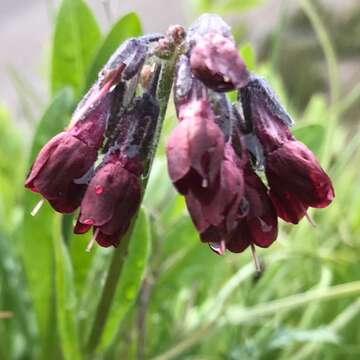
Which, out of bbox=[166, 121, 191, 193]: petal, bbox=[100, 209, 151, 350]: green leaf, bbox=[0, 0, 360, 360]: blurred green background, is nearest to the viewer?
bbox=[166, 121, 191, 193]: petal

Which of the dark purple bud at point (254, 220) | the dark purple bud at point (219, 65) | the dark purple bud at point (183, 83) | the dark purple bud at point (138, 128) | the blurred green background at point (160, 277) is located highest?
the dark purple bud at point (219, 65)

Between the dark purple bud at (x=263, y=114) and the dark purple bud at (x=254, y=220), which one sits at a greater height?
the dark purple bud at (x=263, y=114)

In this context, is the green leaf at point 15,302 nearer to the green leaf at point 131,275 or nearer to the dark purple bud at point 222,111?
the green leaf at point 131,275

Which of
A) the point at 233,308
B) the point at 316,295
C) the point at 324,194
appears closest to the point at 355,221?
the point at 233,308

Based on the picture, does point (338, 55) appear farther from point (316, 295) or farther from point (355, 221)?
point (316, 295)

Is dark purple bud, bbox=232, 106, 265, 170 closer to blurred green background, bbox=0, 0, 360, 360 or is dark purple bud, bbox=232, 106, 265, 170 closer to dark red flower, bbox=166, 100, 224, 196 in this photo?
dark red flower, bbox=166, 100, 224, 196

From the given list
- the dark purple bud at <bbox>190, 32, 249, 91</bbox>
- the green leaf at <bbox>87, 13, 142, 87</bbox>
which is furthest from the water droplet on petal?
the green leaf at <bbox>87, 13, 142, 87</bbox>

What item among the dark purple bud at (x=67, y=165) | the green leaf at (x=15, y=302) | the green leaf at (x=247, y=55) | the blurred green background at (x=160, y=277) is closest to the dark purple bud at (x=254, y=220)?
the dark purple bud at (x=67, y=165)

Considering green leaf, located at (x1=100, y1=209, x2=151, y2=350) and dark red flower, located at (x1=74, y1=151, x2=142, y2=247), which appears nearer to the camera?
dark red flower, located at (x1=74, y1=151, x2=142, y2=247)
